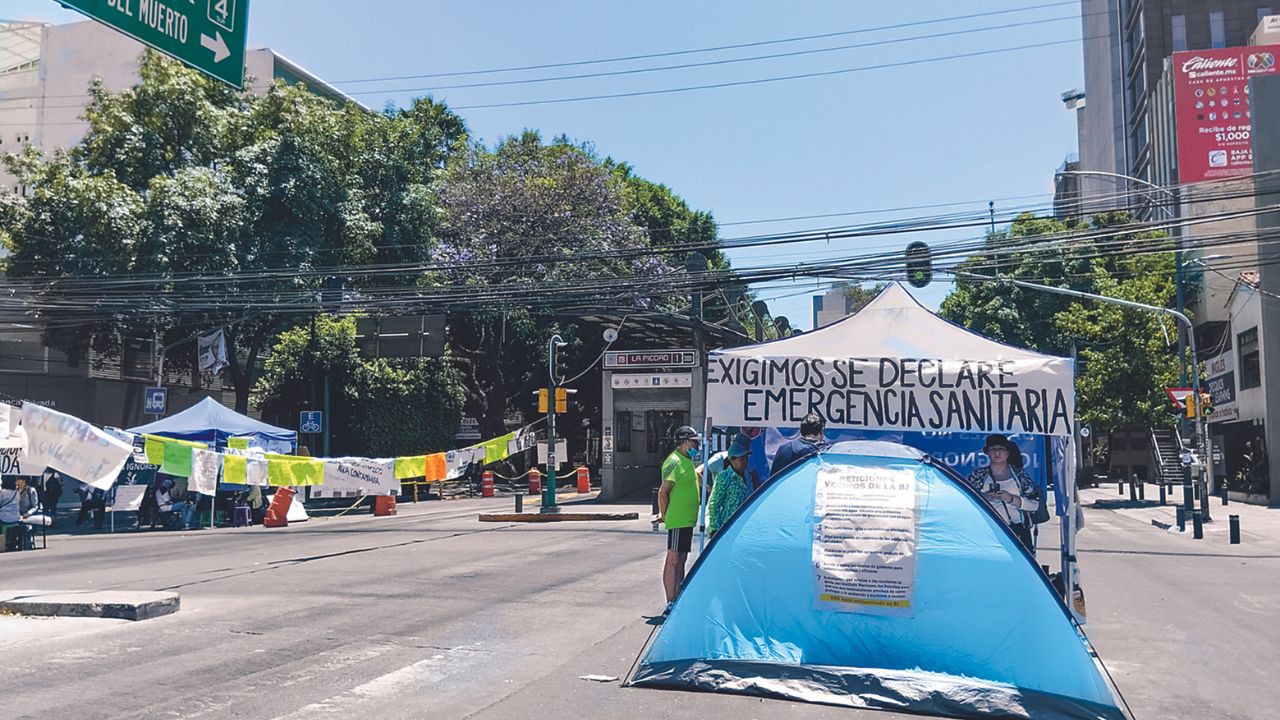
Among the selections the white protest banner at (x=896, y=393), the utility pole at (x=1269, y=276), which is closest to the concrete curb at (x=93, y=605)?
the white protest banner at (x=896, y=393)

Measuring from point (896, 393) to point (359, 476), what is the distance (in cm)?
2181

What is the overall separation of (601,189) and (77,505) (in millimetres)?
20722

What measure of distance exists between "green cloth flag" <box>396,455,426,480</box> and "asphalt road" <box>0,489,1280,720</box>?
11.5 metres

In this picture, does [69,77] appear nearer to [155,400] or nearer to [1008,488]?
[155,400]

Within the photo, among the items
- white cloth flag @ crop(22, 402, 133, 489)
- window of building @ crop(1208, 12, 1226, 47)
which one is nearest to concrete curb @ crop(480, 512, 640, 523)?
white cloth flag @ crop(22, 402, 133, 489)

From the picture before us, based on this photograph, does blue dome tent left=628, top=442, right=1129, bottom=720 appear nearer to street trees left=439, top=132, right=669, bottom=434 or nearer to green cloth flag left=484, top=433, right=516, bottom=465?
green cloth flag left=484, top=433, right=516, bottom=465

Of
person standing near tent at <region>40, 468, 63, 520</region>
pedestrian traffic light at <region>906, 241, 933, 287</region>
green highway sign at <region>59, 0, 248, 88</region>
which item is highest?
pedestrian traffic light at <region>906, 241, 933, 287</region>

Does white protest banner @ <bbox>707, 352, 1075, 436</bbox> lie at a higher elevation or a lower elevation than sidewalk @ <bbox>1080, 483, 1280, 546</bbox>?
higher

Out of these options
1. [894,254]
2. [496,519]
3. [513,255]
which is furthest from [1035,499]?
[513,255]

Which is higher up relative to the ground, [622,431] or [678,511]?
[622,431]

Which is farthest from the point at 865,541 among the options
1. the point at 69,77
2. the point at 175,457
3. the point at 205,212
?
the point at 69,77

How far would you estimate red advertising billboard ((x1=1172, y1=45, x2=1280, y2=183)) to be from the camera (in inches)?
1989

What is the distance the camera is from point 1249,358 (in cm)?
3244

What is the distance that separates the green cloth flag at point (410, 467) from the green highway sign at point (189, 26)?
21.7 meters
